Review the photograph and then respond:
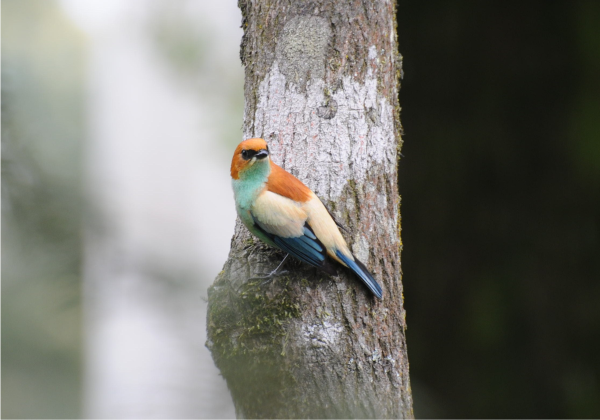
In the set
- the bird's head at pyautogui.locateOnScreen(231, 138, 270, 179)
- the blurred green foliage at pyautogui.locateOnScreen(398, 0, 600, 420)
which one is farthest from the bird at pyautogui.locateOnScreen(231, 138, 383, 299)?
the blurred green foliage at pyautogui.locateOnScreen(398, 0, 600, 420)

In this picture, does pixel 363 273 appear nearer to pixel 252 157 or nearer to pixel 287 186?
pixel 287 186

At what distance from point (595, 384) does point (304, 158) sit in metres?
2.42

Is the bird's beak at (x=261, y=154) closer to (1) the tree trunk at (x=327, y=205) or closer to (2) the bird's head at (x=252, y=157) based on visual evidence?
(2) the bird's head at (x=252, y=157)

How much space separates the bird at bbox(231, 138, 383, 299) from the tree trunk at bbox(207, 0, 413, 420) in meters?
0.07

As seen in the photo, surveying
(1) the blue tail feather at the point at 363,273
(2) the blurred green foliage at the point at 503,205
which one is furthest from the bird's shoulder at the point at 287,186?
(2) the blurred green foliage at the point at 503,205

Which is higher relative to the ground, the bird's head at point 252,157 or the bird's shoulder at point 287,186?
the bird's head at point 252,157

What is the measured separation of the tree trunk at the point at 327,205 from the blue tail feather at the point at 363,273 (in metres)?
0.04

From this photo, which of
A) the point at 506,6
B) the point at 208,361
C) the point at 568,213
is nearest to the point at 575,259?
the point at 568,213

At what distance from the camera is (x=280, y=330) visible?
6.44 ft

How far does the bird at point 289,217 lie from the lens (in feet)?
6.90

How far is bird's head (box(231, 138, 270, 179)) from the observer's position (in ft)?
7.43

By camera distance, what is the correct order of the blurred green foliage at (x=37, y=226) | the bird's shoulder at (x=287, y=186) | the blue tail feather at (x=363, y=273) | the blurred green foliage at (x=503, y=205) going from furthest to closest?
1. the blurred green foliage at (x=503, y=205)
2. the bird's shoulder at (x=287, y=186)
3. the blue tail feather at (x=363, y=273)
4. the blurred green foliage at (x=37, y=226)

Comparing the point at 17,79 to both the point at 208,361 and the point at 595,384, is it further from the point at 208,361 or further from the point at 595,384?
the point at 595,384

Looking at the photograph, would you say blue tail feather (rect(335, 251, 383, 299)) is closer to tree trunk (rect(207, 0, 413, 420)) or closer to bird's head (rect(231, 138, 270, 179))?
tree trunk (rect(207, 0, 413, 420))
